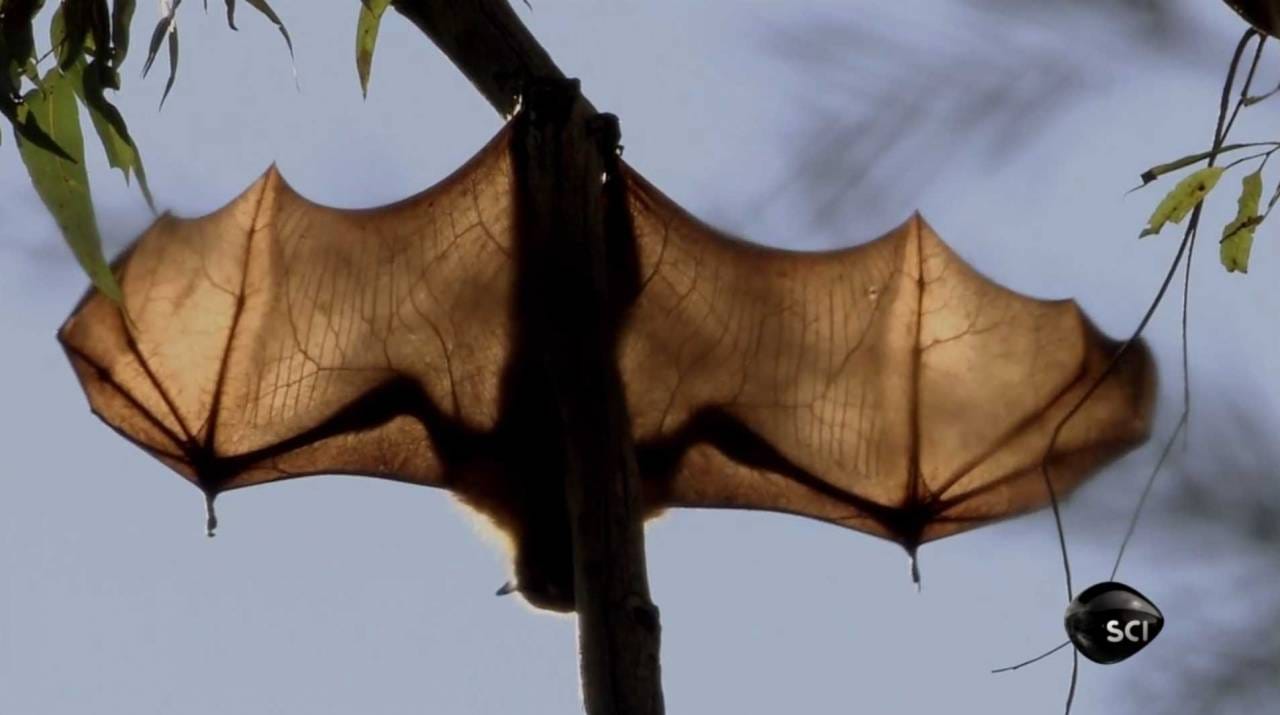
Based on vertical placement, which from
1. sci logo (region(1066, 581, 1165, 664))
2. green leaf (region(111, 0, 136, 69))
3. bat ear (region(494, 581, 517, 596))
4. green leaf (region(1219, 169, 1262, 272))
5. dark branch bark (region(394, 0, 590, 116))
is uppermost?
dark branch bark (region(394, 0, 590, 116))

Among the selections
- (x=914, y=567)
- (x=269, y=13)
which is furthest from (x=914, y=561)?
(x=269, y=13)

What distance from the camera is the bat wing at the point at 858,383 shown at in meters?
3.98

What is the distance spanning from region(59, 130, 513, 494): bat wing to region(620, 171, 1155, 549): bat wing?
0.42 m

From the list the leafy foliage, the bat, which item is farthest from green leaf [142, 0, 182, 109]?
the bat

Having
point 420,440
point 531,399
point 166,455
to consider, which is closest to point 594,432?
point 531,399

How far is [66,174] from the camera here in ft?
8.86

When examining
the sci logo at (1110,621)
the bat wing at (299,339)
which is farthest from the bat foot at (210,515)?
the sci logo at (1110,621)

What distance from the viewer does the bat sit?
3.90 meters

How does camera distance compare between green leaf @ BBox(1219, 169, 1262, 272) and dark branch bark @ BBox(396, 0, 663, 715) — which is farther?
dark branch bark @ BBox(396, 0, 663, 715)

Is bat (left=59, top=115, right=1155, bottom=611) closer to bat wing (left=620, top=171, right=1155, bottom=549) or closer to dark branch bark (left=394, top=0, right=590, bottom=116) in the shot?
bat wing (left=620, top=171, right=1155, bottom=549)

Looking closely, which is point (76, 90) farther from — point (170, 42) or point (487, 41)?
point (487, 41)

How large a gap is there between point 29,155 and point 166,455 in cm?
145

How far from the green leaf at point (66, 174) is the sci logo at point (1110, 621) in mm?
1515

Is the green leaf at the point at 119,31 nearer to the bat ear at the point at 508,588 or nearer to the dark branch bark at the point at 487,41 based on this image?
the dark branch bark at the point at 487,41
